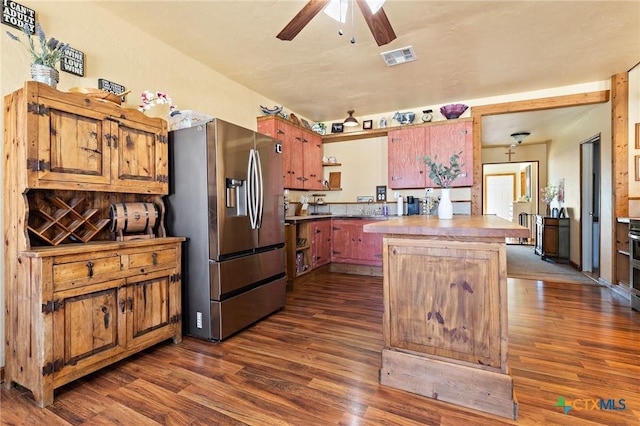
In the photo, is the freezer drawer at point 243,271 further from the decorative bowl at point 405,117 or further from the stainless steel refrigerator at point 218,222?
the decorative bowl at point 405,117

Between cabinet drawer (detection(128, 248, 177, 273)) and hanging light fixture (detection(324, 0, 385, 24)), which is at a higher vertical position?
hanging light fixture (detection(324, 0, 385, 24))

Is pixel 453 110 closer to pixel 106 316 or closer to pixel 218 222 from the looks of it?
pixel 218 222

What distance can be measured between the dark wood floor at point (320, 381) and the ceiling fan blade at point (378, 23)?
7.50 feet

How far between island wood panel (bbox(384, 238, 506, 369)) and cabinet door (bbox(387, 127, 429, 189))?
3.27m

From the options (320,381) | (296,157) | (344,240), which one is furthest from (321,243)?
(320,381)

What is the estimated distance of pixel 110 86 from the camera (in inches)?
99.6

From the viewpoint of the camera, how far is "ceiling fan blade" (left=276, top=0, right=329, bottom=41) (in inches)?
74.1

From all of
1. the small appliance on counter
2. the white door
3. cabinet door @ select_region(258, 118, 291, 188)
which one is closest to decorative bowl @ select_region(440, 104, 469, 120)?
the small appliance on counter

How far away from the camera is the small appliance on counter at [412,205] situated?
5.01 meters

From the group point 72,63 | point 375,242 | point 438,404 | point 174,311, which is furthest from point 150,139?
point 375,242

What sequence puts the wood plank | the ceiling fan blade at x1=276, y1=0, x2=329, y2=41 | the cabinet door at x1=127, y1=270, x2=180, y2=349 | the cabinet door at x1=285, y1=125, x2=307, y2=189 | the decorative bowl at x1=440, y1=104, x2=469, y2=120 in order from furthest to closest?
1. the cabinet door at x1=285, y1=125, x2=307, y2=189
2. the decorative bowl at x1=440, y1=104, x2=469, y2=120
3. the cabinet door at x1=127, y1=270, x2=180, y2=349
4. the ceiling fan blade at x1=276, y1=0, x2=329, y2=41
5. the wood plank

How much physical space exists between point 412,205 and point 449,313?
342 centimetres

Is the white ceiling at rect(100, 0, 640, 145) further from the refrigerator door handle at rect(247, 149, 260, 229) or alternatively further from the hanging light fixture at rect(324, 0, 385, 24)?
the refrigerator door handle at rect(247, 149, 260, 229)

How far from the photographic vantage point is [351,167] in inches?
224
